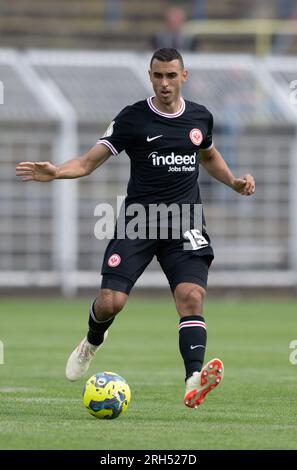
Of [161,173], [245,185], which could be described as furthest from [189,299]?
[245,185]

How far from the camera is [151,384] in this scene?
10.5 m

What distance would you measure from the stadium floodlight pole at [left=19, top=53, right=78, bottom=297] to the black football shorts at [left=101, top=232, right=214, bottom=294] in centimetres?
1459

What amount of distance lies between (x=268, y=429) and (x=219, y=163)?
2500 millimetres

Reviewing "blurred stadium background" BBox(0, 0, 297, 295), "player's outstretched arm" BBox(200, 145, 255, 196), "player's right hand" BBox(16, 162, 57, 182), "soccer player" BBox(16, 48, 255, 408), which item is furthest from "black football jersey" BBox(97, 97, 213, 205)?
"blurred stadium background" BBox(0, 0, 297, 295)

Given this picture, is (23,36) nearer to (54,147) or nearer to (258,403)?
(54,147)

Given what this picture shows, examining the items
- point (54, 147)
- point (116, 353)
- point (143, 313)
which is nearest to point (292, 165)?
point (54, 147)

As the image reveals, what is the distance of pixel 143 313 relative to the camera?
19.7 metres

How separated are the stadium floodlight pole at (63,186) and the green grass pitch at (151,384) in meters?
2.96

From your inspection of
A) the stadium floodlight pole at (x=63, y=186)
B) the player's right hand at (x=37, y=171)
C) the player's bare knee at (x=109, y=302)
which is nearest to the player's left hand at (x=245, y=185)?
the player's bare knee at (x=109, y=302)

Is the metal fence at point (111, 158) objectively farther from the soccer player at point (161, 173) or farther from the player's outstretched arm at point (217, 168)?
the soccer player at point (161, 173)

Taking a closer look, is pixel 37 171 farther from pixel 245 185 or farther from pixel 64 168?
pixel 245 185

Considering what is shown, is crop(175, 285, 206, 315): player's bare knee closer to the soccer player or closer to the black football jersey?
the soccer player

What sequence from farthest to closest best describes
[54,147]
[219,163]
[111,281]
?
[54,147] → [219,163] → [111,281]

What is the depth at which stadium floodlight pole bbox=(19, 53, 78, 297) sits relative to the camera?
2353 cm
